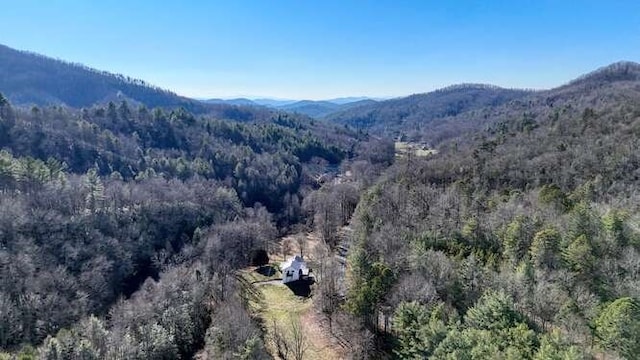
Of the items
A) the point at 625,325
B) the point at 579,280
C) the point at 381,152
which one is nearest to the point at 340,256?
the point at 579,280

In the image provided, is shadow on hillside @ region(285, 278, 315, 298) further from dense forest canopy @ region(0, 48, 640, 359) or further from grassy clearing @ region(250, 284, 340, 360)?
dense forest canopy @ region(0, 48, 640, 359)

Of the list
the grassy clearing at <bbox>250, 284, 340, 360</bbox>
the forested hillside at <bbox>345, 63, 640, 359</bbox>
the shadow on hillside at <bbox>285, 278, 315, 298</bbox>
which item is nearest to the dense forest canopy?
the forested hillside at <bbox>345, 63, 640, 359</bbox>

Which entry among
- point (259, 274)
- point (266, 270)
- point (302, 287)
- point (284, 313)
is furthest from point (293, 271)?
point (284, 313)

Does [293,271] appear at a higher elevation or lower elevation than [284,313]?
higher

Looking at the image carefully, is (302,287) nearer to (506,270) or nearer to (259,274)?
(259,274)

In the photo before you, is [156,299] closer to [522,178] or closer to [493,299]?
[493,299]
